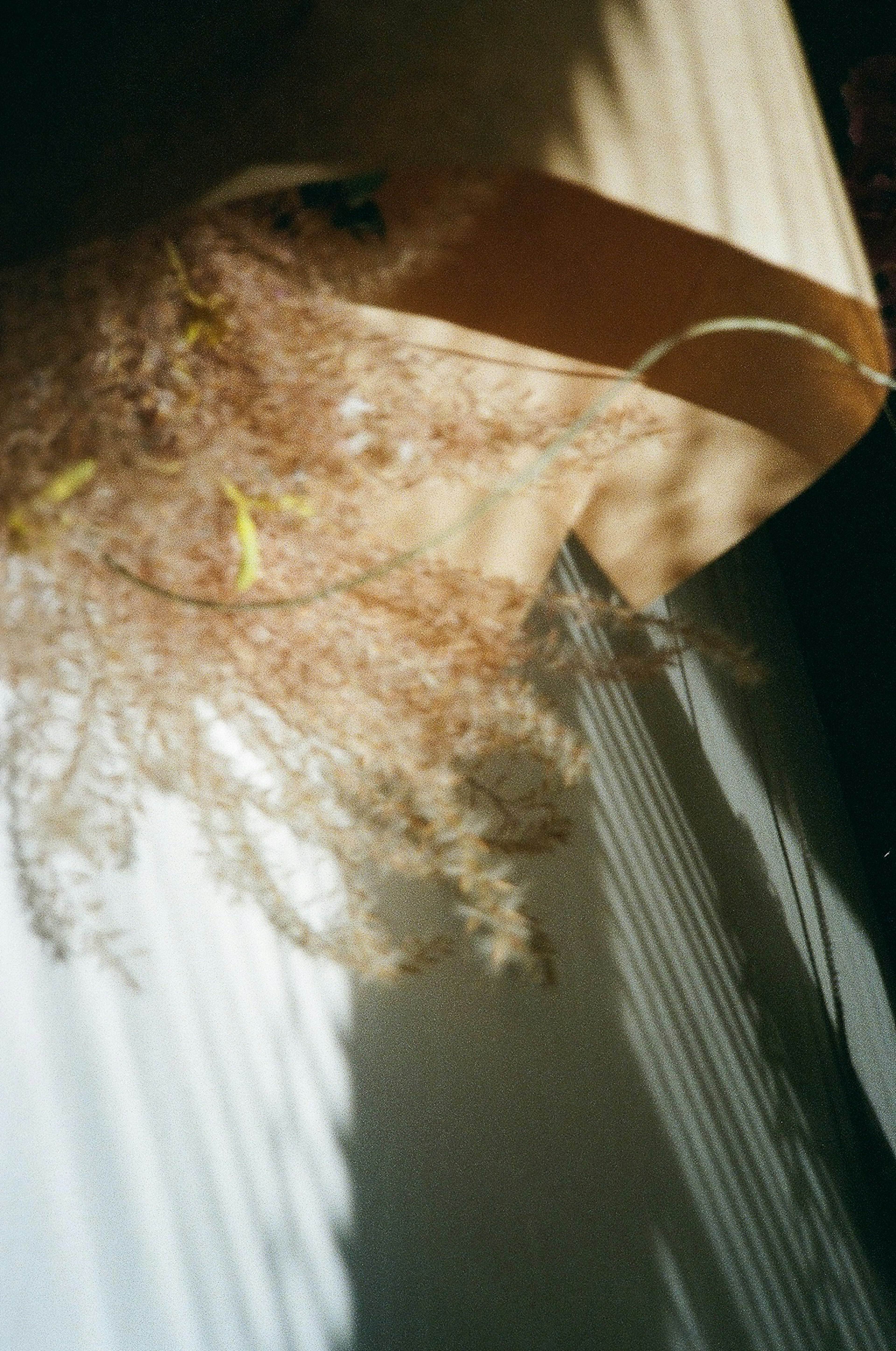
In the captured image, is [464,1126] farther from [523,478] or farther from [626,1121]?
[523,478]

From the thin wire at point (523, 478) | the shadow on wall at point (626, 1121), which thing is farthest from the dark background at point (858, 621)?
the thin wire at point (523, 478)

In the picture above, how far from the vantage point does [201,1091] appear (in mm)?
689

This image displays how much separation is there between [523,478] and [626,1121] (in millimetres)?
958

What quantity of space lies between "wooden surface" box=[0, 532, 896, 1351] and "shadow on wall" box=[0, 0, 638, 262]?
40cm

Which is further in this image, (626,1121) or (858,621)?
(858,621)

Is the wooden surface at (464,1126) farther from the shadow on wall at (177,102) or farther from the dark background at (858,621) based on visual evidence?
the dark background at (858,621)

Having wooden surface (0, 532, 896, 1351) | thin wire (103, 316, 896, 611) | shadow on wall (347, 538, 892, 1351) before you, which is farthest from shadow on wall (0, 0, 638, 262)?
shadow on wall (347, 538, 892, 1351)

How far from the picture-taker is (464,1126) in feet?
2.95

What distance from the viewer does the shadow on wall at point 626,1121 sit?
838 mm

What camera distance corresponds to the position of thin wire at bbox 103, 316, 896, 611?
44cm

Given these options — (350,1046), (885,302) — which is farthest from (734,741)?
(350,1046)

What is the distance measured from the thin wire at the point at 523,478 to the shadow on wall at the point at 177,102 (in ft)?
0.48

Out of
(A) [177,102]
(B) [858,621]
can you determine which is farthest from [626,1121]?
(B) [858,621]

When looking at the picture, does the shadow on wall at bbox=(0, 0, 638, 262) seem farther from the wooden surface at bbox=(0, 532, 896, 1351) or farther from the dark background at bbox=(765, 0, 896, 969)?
the dark background at bbox=(765, 0, 896, 969)
